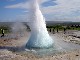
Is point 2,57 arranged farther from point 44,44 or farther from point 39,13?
point 39,13

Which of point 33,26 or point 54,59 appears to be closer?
point 54,59

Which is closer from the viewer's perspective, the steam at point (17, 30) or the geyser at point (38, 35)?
the geyser at point (38, 35)

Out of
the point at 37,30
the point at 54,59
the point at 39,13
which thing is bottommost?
the point at 54,59

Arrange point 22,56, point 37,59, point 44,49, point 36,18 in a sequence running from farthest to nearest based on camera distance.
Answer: point 36,18
point 44,49
point 22,56
point 37,59

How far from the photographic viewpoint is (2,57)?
19.8 metres

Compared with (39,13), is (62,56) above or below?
below

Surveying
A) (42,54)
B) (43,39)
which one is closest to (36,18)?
(43,39)

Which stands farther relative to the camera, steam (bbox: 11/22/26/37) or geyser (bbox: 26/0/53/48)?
steam (bbox: 11/22/26/37)

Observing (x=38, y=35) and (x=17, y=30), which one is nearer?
(x=38, y=35)

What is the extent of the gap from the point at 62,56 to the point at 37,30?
626cm

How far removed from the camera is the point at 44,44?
82.3 feet

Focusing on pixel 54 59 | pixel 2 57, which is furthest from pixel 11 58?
pixel 54 59

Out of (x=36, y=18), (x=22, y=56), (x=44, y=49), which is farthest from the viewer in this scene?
(x=36, y=18)

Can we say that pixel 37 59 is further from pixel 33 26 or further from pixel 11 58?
pixel 33 26
